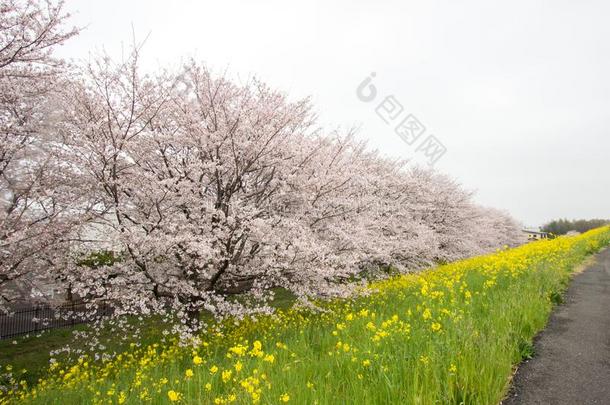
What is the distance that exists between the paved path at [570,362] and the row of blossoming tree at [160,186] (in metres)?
4.15

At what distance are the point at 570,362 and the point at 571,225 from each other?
92820mm

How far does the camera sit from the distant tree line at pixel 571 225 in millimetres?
73769

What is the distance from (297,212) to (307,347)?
422 cm

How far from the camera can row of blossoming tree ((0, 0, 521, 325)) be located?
647 centimetres

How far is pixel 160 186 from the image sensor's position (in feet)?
24.6

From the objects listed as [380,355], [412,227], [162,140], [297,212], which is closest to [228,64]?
[162,140]

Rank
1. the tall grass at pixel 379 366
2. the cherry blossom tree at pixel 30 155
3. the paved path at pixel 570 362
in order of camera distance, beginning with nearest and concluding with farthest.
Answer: the tall grass at pixel 379 366, the paved path at pixel 570 362, the cherry blossom tree at pixel 30 155

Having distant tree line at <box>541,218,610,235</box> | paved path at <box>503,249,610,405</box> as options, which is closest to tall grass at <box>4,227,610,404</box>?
Result: paved path at <box>503,249,610,405</box>

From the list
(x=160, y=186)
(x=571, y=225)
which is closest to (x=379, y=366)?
(x=160, y=186)

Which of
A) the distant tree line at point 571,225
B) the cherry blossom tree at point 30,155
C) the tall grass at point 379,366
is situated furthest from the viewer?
the distant tree line at point 571,225

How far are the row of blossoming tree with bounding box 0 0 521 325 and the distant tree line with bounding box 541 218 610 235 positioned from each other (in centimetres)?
8058

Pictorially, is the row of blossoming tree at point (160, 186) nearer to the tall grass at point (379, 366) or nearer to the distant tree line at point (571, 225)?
the tall grass at point (379, 366)

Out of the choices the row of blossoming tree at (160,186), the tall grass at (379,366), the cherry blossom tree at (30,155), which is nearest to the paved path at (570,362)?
the tall grass at (379,366)

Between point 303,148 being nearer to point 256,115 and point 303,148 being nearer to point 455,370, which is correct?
point 256,115
